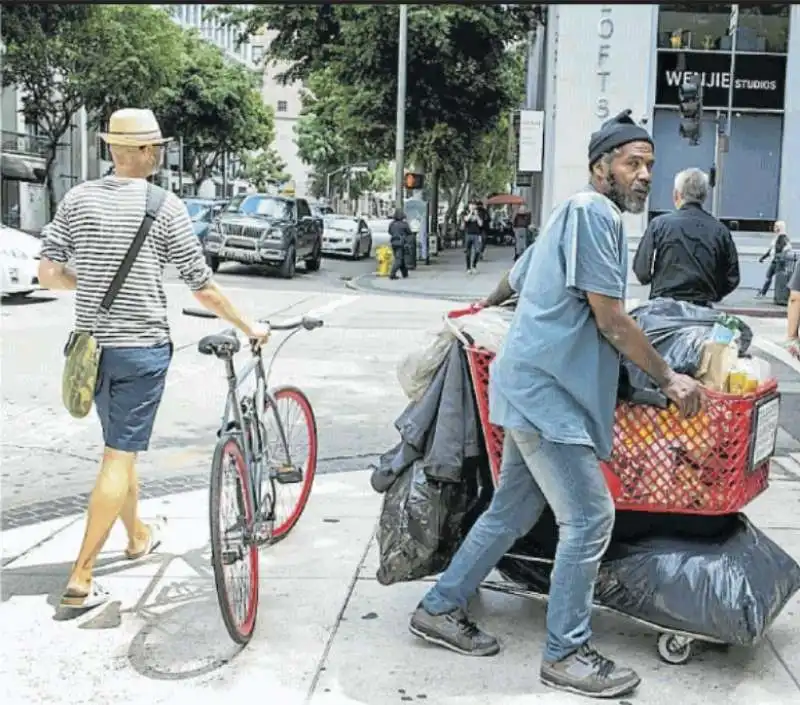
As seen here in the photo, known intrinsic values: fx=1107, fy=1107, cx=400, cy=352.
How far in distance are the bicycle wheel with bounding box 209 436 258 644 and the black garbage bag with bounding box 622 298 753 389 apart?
143cm

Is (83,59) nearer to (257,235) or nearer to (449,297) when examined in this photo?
(257,235)

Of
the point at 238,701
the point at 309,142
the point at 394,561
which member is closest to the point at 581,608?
the point at 394,561

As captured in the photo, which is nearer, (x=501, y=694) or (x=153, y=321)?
(x=501, y=694)

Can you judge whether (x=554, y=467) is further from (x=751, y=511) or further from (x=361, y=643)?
(x=751, y=511)

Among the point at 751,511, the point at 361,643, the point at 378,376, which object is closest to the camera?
the point at 361,643

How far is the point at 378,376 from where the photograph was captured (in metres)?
10.5

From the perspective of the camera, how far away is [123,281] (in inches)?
166

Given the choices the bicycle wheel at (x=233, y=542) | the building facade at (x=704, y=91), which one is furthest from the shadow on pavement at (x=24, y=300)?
the bicycle wheel at (x=233, y=542)

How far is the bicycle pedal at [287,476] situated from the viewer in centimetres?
486

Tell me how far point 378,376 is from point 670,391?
7.08 meters

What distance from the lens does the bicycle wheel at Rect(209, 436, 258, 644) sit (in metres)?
3.73

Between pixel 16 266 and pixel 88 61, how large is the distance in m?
24.4

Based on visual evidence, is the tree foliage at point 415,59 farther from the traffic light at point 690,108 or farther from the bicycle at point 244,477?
the bicycle at point 244,477

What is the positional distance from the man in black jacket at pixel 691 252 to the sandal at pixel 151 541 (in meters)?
2.99
